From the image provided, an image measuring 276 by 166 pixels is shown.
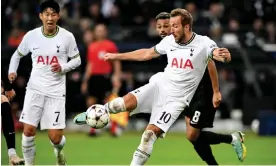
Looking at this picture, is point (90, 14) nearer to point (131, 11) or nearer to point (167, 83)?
point (131, 11)

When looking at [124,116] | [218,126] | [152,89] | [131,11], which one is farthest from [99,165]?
[131,11]

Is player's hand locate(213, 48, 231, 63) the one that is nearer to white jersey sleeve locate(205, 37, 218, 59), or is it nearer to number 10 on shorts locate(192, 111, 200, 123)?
white jersey sleeve locate(205, 37, 218, 59)

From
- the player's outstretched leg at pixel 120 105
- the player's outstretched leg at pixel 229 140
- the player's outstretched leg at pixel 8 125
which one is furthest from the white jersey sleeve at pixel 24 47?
the player's outstretched leg at pixel 229 140

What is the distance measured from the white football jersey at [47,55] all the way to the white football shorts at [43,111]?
0.09 metres

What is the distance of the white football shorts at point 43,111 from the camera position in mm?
11562

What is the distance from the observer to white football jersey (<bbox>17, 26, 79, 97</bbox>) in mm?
11500

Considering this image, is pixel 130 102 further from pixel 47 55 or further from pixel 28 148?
pixel 28 148

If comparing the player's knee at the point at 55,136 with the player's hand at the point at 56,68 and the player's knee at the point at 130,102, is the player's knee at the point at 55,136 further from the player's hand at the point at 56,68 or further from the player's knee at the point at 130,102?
the player's knee at the point at 130,102

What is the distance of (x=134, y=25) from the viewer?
21.8 meters

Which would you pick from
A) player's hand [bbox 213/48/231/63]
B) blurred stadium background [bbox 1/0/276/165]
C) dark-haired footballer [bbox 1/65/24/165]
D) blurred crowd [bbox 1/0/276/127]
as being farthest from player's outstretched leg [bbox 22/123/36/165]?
blurred crowd [bbox 1/0/276/127]

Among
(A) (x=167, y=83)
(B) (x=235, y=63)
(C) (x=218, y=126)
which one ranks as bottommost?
(C) (x=218, y=126)

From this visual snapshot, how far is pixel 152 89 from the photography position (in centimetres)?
1078

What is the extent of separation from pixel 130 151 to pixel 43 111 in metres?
3.96

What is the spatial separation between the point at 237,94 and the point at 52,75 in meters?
9.34
